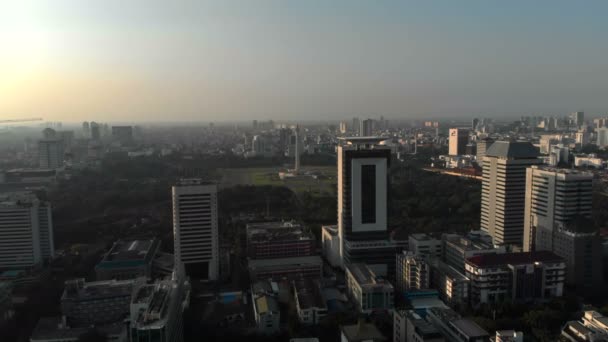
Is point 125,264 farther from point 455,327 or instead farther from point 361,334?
point 455,327

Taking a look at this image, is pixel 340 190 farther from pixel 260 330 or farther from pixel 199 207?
pixel 260 330

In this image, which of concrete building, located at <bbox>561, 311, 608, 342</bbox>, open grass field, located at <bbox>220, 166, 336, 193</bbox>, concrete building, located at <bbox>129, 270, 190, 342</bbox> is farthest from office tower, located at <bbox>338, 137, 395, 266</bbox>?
open grass field, located at <bbox>220, 166, 336, 193</bbox>

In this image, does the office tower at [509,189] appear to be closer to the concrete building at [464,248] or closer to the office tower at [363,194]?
the concrete building at [464,248]

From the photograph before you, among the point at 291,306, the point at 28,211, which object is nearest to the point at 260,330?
the point at 291,306

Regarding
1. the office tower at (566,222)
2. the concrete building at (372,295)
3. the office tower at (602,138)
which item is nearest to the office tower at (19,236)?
the concrete building at (372,295)

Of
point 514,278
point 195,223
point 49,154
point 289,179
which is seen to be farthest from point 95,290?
point 49,154

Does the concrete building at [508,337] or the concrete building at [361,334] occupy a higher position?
the concrete building at [508,337]
